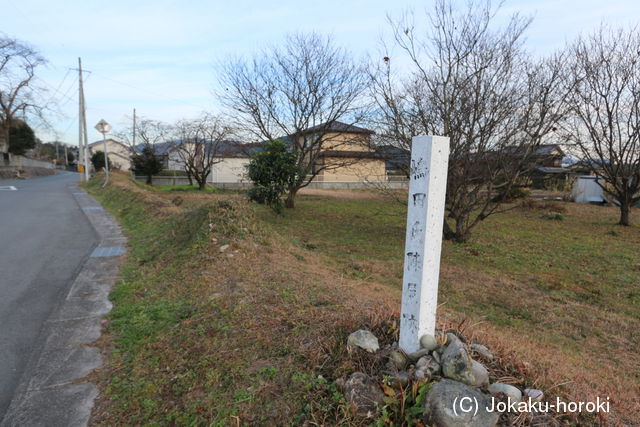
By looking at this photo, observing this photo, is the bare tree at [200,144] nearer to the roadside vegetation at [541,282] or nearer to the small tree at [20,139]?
the roadside vegetation at [541,282]

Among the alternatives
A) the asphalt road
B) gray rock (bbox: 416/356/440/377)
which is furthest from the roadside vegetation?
the asphalt road

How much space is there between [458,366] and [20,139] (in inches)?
1898

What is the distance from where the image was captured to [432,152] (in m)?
2.36

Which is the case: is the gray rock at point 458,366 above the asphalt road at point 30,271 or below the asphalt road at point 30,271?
above

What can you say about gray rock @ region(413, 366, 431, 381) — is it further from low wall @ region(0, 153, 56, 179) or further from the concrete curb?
low wall @ region(0, 153, 56, 179)

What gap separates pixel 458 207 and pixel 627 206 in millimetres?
8113

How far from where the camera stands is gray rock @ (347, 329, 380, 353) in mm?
2609

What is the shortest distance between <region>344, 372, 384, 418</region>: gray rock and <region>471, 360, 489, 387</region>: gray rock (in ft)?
1.81

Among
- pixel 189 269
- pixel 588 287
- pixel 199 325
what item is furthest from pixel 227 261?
pixel 588 287

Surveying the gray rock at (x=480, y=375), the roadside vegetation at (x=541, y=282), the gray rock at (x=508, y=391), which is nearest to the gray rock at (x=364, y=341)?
the gray rock at (x=480, y=375)

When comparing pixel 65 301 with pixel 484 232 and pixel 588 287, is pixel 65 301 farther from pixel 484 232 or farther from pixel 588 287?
pixel 484 232

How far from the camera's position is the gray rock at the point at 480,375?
228 centimetres

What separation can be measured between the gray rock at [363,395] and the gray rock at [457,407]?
0.28 m

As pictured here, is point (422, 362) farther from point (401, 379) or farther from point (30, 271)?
point (30, 271)
